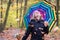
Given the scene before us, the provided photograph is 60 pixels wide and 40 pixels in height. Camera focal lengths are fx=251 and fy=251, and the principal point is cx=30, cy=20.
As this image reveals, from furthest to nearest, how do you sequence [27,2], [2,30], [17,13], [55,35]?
[17,13] < [27,2] < [2,30] < [55,35]

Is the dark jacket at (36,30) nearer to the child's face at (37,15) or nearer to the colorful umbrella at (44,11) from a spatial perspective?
the child's face at (37,15)

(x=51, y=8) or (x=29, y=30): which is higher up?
(x=51, y=8)

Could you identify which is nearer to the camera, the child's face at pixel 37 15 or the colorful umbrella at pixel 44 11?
the child's face at pixel 37 15

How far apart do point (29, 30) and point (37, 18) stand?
0.45 meters

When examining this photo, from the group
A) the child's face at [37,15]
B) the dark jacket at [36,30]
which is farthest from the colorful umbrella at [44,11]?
the child's face at [37,15]

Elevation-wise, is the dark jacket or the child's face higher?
the child's face

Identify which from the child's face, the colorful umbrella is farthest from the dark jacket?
the colorful umbrella

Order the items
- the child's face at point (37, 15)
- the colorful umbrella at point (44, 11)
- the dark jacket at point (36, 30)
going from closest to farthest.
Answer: the child's face at point (37, 15), the dark jacket at point (36, 30), the colorful umbrella at point (44, 11)

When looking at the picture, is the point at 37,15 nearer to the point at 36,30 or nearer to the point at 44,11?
the point at 36,30

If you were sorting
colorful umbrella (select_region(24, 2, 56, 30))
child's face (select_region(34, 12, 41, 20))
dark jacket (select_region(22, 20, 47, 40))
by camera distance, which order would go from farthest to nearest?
colorful umbrella (select_region(24, 2, 56, 30))
dark jacket (select_region(22, 20, 47, 40))
child's face (select_region(34, 12, 41, 20))

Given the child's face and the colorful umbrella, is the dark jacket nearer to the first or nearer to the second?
the child's face

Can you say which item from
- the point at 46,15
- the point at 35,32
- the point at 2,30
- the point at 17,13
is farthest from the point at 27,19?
the point at 17,13

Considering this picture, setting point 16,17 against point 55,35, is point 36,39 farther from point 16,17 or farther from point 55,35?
point 16,17

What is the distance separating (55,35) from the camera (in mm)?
18828
